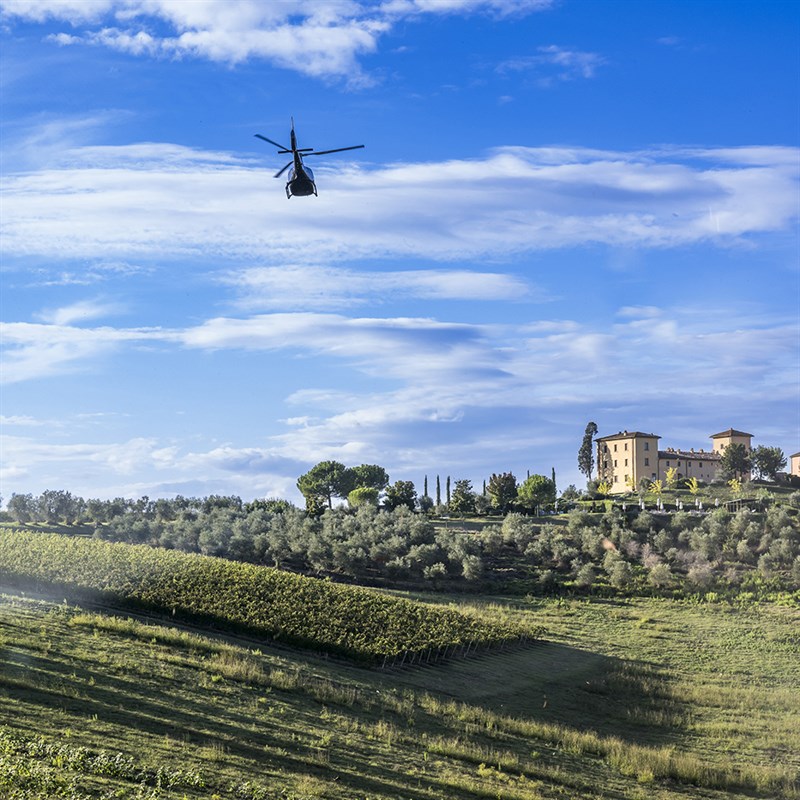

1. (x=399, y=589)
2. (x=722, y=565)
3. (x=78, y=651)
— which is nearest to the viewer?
(x=78, y=651)

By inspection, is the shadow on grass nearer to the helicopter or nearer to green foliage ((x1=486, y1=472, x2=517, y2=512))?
the helicopter

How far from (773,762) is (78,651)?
84.9 ft

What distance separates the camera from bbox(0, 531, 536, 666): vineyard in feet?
161

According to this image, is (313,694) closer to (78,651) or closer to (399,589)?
(78,651)

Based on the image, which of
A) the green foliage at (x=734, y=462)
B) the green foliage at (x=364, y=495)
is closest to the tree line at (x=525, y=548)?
the green foliage at (x=364, y=495)

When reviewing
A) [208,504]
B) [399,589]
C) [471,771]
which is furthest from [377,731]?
[208,504]

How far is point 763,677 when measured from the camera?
52375mm

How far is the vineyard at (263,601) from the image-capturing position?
4903 centimetres

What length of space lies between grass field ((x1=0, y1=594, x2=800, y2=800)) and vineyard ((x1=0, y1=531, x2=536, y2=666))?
6.13ft

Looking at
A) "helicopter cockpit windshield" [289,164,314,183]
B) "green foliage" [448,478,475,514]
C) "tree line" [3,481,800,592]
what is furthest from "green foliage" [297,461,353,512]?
"helicopter cockpit windshield" [289,164,314,183]

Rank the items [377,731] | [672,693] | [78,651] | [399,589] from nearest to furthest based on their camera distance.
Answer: [377,731] → [78,651] → [672,693] → [399,589]

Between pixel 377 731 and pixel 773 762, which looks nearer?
pixel 377 731

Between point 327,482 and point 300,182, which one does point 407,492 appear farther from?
point 300,182

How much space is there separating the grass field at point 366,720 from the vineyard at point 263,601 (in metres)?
1.87
